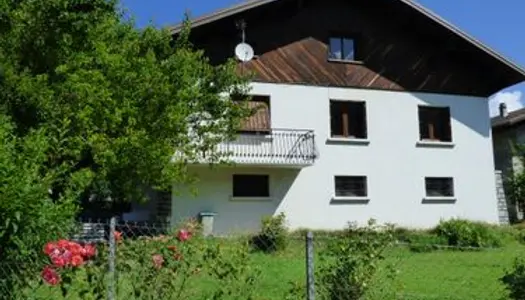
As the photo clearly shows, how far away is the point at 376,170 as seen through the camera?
23.0m

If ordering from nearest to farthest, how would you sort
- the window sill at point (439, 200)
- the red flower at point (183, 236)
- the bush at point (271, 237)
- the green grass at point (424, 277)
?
the red flower at point (183, 236) < the green grass at point (424, 277) < the bush at point (271, 237) < the window sill at point (439, 200)

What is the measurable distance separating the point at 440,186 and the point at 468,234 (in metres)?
3.94

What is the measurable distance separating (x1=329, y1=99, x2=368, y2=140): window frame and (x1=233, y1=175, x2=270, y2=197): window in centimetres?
298

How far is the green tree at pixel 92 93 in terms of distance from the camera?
10.4 m

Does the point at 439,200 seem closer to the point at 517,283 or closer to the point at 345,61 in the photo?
the point at 345,61

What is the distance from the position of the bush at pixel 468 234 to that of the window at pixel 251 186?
5.76 m

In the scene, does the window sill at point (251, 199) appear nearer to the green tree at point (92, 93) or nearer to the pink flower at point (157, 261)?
the green tree at point (92, 93)

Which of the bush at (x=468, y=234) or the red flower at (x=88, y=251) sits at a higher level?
the bush at (x=468, y=234)

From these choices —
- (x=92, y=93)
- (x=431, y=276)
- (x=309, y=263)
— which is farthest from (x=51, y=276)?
(x=431, y=276)

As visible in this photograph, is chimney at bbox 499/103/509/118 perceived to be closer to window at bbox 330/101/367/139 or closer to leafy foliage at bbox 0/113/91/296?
window at bbox 330/101/367/139

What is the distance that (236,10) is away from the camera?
21203mm

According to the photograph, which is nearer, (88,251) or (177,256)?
(88,251)

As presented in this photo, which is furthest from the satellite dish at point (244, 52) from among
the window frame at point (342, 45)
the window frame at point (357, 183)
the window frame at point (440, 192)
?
the window frame at point (440, 192)

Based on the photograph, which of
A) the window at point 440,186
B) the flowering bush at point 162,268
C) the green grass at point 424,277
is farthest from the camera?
the window at point 440,186
